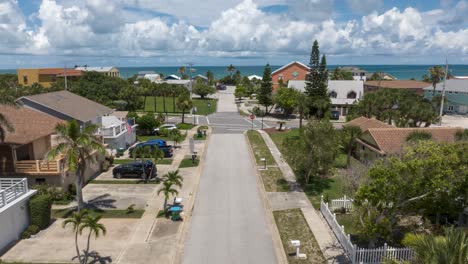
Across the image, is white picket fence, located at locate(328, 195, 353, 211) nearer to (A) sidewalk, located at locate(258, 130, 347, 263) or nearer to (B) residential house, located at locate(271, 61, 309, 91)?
(A) sidewalk, located at locate(258, 130, 347, 263)

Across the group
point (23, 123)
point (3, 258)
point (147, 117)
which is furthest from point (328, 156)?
point (147, 117)

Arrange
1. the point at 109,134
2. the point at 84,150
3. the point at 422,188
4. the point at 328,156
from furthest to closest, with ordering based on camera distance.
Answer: the point at 109,134 < the point at 328,156 < the point at 84,150 < the point at 422,188

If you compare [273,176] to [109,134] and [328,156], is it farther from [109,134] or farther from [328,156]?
[109,134]

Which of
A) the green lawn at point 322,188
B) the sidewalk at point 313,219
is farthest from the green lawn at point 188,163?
the green lawn at point 322,188

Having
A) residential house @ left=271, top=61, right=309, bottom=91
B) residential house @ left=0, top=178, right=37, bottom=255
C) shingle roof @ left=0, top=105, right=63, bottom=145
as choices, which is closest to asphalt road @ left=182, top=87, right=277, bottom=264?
residential house @ left=0, top=178, right=37, bottom=255

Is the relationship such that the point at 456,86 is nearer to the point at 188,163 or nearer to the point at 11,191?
the point at 188,163

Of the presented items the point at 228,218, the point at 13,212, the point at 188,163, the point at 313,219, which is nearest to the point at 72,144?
the point at 13,212

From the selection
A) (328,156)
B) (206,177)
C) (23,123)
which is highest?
(23,123)

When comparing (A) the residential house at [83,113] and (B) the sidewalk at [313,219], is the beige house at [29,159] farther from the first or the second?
(B) the sidewalk at [313,219]
